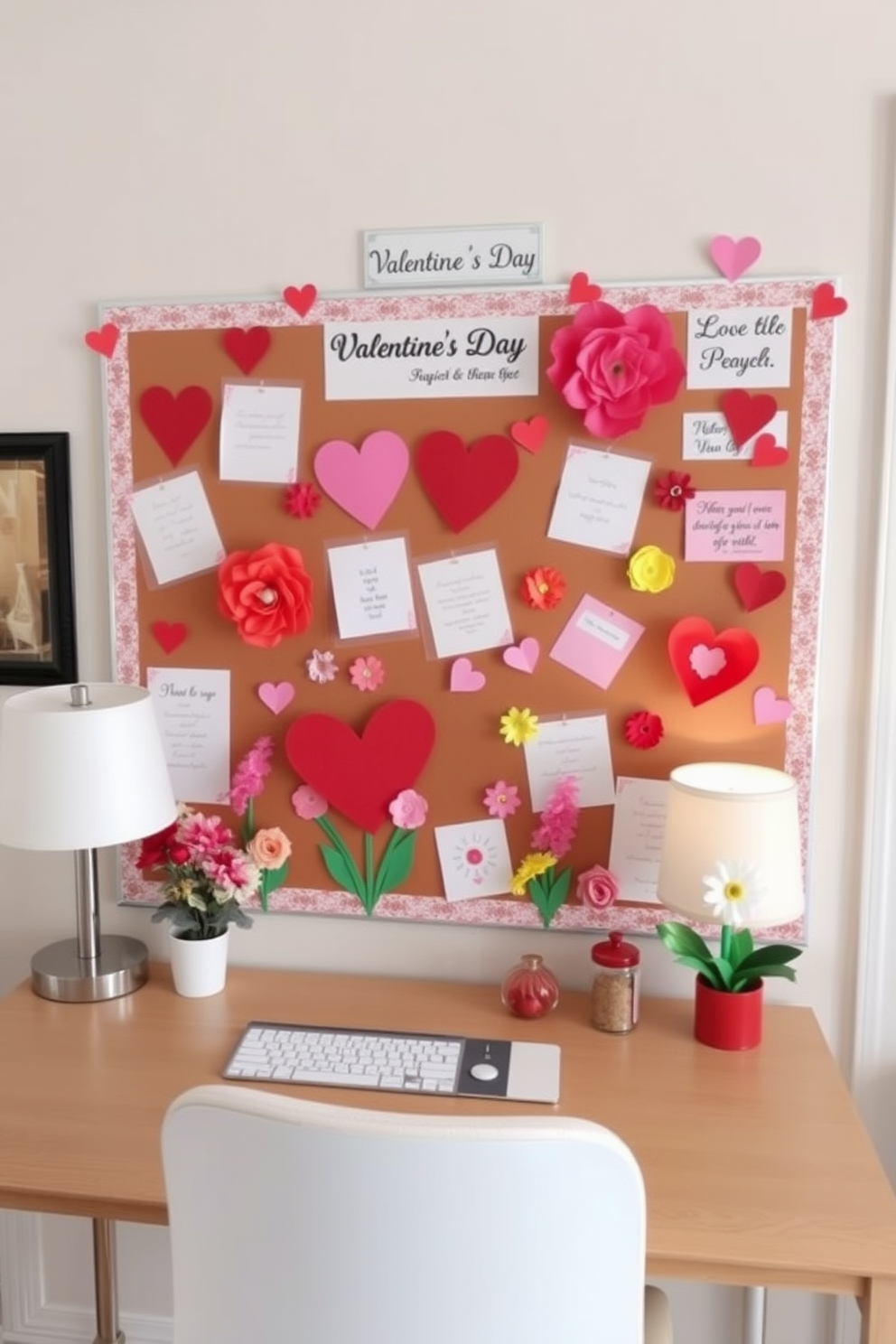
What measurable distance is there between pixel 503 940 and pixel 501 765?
0.94ft

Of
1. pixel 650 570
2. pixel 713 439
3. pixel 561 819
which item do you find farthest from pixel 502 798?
pixel 713 439

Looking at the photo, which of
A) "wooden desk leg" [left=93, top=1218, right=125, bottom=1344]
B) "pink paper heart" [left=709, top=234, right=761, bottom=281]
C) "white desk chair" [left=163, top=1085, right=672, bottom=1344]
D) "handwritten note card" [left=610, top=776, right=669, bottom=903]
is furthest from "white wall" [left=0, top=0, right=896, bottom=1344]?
"white desk chair" [left=163, top=1085, right=672, bottom=1344]

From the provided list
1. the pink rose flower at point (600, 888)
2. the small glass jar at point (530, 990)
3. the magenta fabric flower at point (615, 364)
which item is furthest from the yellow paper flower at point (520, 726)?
the magenta fabric flower at point (615, 364)

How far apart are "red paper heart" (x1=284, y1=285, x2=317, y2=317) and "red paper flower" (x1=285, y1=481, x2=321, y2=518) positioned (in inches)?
10.5

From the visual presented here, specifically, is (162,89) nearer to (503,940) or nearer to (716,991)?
(503,940)

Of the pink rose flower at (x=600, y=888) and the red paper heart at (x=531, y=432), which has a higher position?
the red paper heart at (x=531, y=432)

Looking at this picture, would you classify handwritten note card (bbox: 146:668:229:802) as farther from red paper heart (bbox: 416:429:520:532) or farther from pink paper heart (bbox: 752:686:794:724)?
pink paper heart (bbox: 752:686:794:724)

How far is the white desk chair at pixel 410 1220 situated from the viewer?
0.96 meters

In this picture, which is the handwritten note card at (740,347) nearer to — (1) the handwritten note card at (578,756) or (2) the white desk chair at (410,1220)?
(1) the handwritten note card at (578,756)

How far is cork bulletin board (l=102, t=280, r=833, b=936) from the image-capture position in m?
1.71

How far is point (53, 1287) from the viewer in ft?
6.96

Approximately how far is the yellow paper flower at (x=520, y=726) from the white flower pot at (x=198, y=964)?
21.4 inches

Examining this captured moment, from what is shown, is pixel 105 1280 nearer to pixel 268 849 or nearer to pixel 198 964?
pixel 198 964

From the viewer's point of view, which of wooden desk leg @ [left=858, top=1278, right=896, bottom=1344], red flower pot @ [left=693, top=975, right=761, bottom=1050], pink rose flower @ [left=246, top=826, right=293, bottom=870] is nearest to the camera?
wooden desk leg @ [left=858, top=1278, right=896, bottom=1344]
